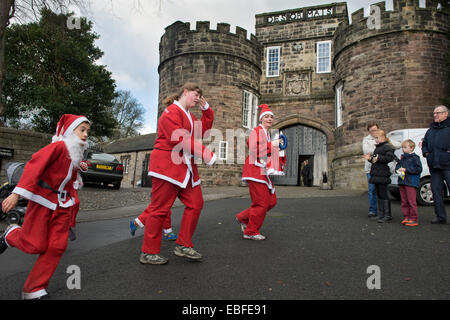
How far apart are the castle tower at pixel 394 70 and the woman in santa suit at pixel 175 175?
13311 mm

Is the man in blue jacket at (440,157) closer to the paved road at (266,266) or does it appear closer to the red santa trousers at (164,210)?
the paved road at (266,266)

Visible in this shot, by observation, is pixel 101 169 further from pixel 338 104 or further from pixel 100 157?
pixel 338 104

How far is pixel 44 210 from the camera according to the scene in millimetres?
2465

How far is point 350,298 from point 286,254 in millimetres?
1249

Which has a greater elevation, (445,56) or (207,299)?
(445,56)

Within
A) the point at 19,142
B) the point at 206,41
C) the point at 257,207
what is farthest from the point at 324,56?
the point at 257,207

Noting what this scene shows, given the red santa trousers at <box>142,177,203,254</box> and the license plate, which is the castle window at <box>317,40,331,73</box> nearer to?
the license plate

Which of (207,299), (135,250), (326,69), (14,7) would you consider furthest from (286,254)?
(326,69)

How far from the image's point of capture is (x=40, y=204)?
245 cm
